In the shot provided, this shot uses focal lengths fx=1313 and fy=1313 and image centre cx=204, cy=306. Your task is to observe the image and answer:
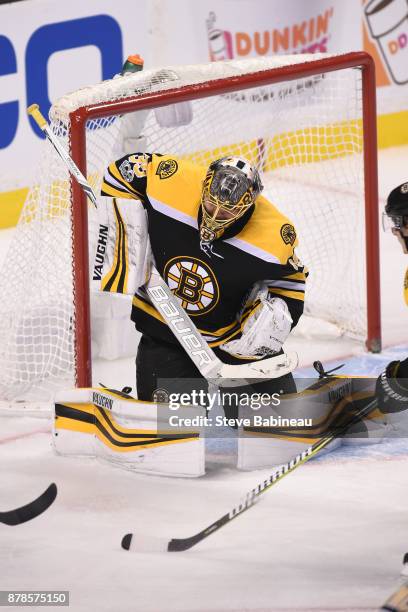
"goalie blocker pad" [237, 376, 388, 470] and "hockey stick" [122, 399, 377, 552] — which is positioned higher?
"goalie blocker pad" [237, 376, 388, 470]

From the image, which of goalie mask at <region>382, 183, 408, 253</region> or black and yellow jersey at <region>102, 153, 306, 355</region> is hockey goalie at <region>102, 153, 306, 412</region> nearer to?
black and yellow jersey at <region>102, 153, 306, 355</region>

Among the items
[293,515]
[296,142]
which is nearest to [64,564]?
[293,515]

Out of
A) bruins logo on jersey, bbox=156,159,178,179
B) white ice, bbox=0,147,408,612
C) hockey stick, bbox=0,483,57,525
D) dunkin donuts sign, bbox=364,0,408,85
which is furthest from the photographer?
dunkin donuts sign, bbox=364,0,408,85

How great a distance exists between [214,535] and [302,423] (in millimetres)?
574

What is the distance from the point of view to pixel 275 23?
20.5 ft

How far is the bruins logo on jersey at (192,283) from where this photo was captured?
11.5ft

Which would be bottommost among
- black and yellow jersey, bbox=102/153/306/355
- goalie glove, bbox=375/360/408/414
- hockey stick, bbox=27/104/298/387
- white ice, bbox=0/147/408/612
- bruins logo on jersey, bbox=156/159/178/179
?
white ice, bbox=0/147/408/612

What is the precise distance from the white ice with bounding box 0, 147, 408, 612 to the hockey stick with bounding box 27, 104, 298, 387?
9.6 inches

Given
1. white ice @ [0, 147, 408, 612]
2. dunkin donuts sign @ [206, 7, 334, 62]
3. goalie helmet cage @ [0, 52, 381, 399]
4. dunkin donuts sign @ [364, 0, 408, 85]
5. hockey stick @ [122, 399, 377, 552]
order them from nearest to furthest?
white ice @ [0, 147, 408, 612] → hockey stick @ [122, 399, 377, 552] → goalie helmet cage @ [0, 52, 381, 399] → dunkin donuts sign @ [206, 7, 334, 62] → dunkin donuts sign @ [364, 0, 408, 85]

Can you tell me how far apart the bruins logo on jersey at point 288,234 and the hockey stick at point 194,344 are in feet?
1.00

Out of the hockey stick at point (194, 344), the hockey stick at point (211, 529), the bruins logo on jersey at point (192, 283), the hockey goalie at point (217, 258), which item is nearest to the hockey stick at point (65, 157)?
the hockey stick at point (194, 344)

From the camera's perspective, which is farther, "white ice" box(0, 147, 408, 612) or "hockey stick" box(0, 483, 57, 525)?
"hockey stick" box(0, 483, 57, 525)

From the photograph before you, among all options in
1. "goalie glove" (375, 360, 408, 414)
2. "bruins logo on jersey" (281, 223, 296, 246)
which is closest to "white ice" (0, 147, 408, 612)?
"goalie glove" (375, 360, 408, 414)

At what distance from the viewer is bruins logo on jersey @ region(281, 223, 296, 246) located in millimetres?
3473
